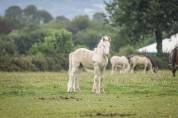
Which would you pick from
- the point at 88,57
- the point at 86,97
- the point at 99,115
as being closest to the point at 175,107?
the point at 99,115

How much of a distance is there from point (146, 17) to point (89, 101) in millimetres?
62409

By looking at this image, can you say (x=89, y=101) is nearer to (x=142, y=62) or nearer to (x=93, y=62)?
(x=93, y=62)

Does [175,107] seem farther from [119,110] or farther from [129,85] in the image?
[129,85]

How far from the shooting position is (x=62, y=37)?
111m

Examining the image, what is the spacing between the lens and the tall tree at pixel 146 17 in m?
89.3

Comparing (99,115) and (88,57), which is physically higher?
(88,57)

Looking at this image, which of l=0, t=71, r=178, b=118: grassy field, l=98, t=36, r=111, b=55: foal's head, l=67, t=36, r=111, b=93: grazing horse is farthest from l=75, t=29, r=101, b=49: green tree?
l=98, t=36, r=111, b=55: foal's head

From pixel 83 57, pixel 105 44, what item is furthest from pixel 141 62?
pixel 105 44

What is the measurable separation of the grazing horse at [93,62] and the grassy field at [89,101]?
1.81ft

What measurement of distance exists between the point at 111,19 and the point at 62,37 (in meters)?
14.1

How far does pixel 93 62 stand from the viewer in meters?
34.6

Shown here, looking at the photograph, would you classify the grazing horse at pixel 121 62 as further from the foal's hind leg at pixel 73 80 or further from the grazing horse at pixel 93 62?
the foal's hind leg at pixel 73 80

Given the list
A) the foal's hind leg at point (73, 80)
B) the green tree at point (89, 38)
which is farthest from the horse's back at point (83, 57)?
the green tree at point (89, 38)

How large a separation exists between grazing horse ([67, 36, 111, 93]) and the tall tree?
2102 inches
